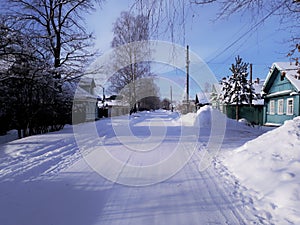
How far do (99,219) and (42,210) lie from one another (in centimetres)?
87

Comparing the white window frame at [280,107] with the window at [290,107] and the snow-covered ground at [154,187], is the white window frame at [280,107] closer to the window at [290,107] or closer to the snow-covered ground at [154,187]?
the window at [290,107]

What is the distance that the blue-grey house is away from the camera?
1640cm

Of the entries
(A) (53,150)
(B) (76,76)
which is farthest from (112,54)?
(A) (53,150)

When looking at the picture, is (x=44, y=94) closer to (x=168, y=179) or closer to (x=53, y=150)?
(x=53, y=150)

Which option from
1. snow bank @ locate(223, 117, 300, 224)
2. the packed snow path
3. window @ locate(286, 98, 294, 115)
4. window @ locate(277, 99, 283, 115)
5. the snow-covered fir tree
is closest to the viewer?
the packed snow path

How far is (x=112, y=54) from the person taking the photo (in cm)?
2609

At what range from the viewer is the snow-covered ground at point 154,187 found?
2795 mm

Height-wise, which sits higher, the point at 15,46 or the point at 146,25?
the point at 15,46

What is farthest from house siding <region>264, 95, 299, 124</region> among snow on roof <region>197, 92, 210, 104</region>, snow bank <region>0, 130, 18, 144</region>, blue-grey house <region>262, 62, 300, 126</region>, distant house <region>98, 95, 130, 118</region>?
distant house <region>98, 95, 130, 118</region>

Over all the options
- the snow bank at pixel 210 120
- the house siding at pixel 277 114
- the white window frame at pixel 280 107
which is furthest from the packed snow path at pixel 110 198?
the white window frame at pixel 280 107

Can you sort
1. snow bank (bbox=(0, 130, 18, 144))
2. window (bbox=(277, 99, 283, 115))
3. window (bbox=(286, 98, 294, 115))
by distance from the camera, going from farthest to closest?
1. window (bbox=(277, 99, 283, 115))
2. window (bbox=(286, 98, 294, 115))
3. snow bank (bbox=(0, 130, 18, 144))

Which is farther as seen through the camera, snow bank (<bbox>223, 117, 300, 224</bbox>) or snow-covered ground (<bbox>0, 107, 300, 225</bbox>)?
snow bank (<bbox>223, 117, 300, 224</bbox>)

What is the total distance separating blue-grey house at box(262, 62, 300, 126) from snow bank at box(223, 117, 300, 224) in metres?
12.5

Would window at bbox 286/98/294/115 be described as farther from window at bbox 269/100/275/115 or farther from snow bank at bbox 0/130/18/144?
snow bank at bbox 0/130/18/144
